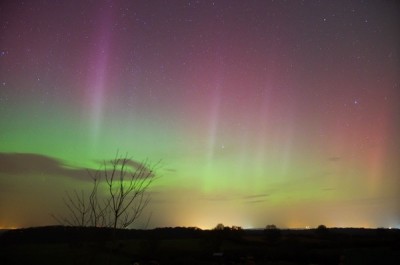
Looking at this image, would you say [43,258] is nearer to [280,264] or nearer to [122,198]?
[280,264]

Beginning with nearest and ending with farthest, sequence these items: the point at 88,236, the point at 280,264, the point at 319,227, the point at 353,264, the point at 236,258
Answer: the point at 88,236 < the point at 353,264 < the point at 280,264 < the point at 236,258 < the point at 319,227

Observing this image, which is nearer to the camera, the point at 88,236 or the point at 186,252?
the point at 88,236

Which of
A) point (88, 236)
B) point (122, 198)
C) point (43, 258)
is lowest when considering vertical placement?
point (43, 258)

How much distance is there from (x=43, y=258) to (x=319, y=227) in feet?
289

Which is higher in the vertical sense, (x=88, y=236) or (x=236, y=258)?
(x=88, y=236)

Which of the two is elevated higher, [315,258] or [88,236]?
[88,236]

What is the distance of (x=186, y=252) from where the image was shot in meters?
48.5

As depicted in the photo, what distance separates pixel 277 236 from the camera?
77062 mm

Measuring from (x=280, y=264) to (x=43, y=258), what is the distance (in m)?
26.0

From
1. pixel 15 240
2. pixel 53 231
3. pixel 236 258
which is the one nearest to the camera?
pixel 236 258

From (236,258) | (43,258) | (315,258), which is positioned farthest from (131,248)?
(315,258)

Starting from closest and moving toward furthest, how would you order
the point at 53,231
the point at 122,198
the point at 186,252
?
the point at 122,198 → the point at 186,252 → the point at 53,231

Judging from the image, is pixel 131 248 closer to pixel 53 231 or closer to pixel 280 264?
pixel 280 264

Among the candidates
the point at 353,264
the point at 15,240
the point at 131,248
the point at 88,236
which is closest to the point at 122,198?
the point at 88,236
